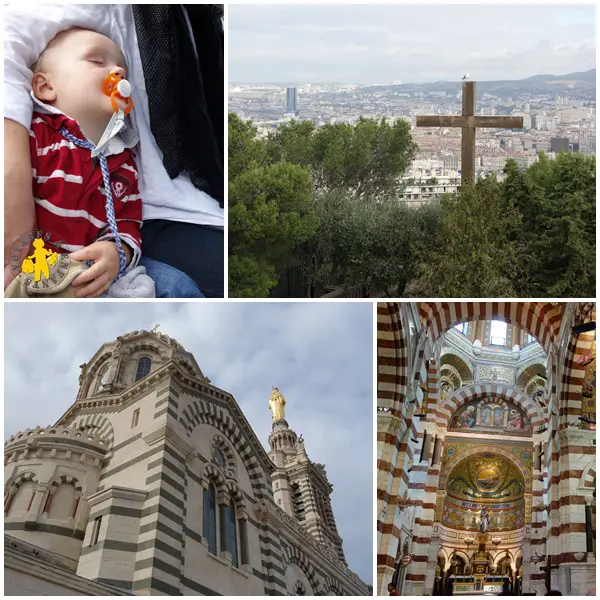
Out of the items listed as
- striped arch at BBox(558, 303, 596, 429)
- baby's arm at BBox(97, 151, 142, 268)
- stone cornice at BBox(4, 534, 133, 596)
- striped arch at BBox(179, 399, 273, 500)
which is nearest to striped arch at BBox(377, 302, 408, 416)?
striped arch at BBox(179, 399, 273, 500)

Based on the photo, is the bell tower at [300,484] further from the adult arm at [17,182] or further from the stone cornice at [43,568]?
the adult arm at [17,182]

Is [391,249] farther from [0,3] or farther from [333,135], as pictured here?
[0,3]

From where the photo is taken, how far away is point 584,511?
349 inches

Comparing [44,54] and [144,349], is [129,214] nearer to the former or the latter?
[44,54]

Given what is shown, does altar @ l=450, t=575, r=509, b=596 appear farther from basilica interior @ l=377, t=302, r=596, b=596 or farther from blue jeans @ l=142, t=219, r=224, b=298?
blue jeans @ l=142, t=219, r=224, b=298

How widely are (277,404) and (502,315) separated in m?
2.43

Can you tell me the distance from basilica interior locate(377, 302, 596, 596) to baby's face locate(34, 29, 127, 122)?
3.39m

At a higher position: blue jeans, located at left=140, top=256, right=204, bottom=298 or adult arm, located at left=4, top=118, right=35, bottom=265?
adult arm, located at left=4, top=118, right=35, bottom=265

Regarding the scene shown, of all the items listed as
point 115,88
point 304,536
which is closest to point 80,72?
point 115,88

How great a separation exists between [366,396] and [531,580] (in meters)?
8.47

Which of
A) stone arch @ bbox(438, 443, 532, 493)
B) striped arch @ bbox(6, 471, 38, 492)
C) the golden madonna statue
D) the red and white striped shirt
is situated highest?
the red and white striped shirt

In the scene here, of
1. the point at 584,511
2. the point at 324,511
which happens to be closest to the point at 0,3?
the point at 324,511

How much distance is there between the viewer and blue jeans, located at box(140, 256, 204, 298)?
16.5 ft

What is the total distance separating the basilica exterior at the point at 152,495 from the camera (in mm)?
5250
